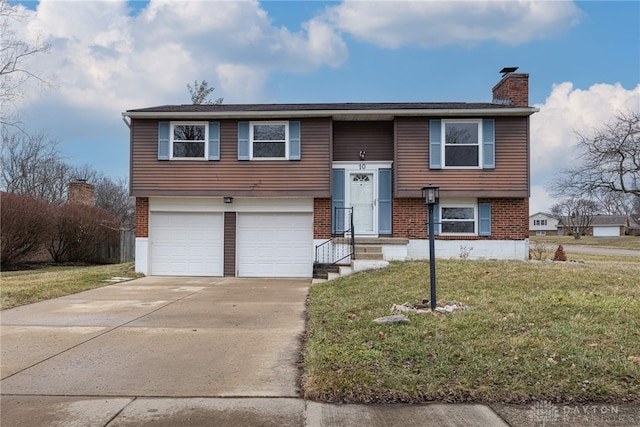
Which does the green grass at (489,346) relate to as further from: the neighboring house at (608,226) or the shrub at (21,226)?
the neighboring house at (608,226)

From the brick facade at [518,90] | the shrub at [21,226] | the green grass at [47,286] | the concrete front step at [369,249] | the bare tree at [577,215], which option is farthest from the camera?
the bare tree at [577,215]

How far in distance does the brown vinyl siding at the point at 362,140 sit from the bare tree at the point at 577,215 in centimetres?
5117

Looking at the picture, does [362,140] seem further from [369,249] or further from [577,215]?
[577,215]

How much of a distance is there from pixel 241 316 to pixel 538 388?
4.81 metres

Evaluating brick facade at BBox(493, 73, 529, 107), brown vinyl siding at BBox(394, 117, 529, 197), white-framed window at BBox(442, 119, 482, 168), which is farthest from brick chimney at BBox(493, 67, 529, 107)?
white-framed window at BBox(442, 119, 482, 168)

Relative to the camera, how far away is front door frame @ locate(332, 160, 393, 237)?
1338 cm

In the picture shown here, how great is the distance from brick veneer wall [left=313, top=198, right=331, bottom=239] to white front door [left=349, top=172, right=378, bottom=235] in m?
0.86

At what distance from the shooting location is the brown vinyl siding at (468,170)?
12.8 metres

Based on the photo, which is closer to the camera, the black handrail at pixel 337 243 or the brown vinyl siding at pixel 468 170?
the black handrail at pixel 337 243

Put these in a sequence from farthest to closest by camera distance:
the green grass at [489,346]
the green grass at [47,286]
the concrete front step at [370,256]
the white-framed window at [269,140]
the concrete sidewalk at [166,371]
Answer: the white-framed window at [269,140] → the concrete front step at [370,256] → the green grass at [47,286] → the green grass at [489,346] → the concrete sidewalk at [166,371]

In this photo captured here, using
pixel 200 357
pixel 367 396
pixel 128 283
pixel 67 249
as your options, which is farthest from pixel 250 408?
pixel 67 249

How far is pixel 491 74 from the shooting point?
1491 cm

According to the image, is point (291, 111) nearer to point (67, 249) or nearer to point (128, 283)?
point (128, 283)

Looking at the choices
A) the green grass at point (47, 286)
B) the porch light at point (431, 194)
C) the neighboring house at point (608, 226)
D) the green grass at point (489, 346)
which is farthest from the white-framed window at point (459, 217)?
the neighboring house at point (608, 226)
